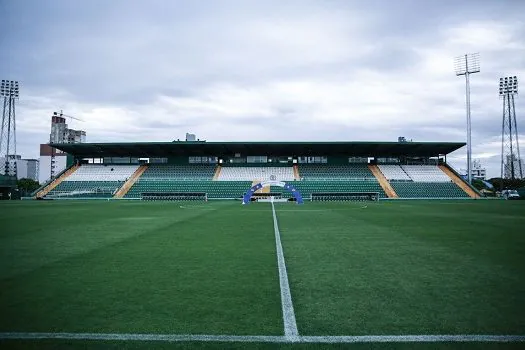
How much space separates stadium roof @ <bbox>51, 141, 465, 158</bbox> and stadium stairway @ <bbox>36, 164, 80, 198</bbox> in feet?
→ 9.91

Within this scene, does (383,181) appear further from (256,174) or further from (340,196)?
(256,174)

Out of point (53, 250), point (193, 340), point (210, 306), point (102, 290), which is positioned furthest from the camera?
point (53, 250)

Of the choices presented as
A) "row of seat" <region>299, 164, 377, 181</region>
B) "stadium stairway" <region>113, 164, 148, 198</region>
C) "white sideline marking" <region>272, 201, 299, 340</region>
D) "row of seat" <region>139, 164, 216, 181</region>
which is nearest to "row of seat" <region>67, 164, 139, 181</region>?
"stadium stairway" <region>113, 164, 148, 198</region>

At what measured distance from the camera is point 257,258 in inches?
337

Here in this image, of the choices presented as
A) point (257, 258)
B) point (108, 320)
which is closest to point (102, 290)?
point (108, 320)

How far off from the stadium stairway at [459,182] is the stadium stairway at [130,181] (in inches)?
1917

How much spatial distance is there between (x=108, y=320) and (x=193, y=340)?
51.5 inches

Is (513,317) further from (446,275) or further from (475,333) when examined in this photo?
(446,275)

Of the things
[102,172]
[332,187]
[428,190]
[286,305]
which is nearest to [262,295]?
[286,305]

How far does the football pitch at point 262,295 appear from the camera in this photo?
13.0ft

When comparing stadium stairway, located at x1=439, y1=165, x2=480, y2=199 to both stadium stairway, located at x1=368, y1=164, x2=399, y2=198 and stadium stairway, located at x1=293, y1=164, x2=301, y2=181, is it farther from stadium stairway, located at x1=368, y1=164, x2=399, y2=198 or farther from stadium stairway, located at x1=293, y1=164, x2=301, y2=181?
stadium stairway, located at x1=293, y1=164, x2=301, y2=181

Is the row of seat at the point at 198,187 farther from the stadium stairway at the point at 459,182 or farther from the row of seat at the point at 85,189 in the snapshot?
the stadium stairway at the point at 459,182

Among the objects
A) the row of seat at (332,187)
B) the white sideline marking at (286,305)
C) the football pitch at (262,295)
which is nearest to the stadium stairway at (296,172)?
the row of seat at (332,187)

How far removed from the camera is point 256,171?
5856 cm
